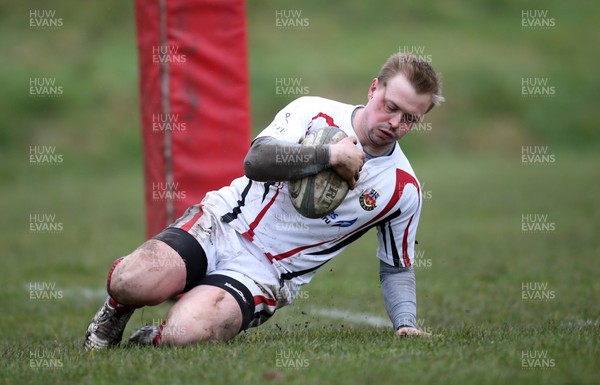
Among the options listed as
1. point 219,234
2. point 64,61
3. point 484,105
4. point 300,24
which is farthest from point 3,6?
point 219,234

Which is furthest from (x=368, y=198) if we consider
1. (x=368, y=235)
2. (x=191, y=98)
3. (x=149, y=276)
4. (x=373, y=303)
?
(x=368, y=235)

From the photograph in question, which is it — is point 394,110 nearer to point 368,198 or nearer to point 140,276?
point 368,198

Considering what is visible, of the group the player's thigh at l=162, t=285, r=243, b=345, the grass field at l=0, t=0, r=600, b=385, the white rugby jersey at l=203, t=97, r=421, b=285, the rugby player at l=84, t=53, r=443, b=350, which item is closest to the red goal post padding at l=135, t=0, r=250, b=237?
the grass field at l=0, t=0, r=600, b=385

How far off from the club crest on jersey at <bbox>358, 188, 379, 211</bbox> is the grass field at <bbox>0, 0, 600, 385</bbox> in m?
0.80

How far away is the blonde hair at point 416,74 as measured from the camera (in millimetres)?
5293

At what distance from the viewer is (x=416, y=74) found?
5293 millimetres

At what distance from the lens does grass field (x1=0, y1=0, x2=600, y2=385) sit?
4688 millimetres

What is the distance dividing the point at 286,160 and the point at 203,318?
1.05 metres

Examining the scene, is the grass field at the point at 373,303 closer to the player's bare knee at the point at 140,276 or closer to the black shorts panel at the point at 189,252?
the player's bare knee at the point at 140,276

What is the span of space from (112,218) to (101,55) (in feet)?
40.8

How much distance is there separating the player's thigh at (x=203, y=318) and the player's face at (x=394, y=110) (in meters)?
1.31

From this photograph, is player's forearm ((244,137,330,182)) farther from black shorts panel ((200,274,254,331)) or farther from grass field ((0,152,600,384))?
grass field ((0,152,600,384))

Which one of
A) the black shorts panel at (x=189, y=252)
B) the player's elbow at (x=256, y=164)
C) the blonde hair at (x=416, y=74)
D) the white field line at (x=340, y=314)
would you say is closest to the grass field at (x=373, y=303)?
the white field line at (x=340, y=314)

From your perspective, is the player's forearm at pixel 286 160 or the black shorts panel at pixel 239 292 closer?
the player's forearm at pixel 286 160
